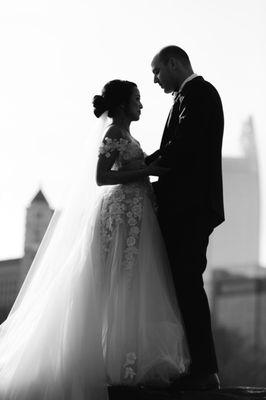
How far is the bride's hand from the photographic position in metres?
10.3

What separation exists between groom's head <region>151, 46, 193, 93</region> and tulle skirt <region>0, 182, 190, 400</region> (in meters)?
0.76

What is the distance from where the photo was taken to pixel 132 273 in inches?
411

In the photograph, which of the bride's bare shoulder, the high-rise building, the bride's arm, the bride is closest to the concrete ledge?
the bride

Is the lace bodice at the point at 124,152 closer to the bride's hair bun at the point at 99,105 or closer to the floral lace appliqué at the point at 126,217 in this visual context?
the floral lace appliqué at the point at 126,217

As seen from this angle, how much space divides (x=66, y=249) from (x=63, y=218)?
0.26 m

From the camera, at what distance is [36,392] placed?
32.7 feet

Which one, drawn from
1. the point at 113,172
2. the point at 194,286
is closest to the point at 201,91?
the point at 113,172

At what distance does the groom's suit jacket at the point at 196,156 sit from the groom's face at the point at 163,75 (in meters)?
0.13

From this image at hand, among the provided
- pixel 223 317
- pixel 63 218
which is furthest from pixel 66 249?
pixel 223 317

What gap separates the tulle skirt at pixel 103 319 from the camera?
10062 millimetres

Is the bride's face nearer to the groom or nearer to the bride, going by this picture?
the bride

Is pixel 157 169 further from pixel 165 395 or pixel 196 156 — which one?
pixel 165 395

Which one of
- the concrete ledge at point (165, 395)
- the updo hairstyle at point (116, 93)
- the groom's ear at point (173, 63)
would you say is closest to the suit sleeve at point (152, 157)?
the updo hairstyle at point (116, 93)

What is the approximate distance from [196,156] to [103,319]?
4.28 ft
